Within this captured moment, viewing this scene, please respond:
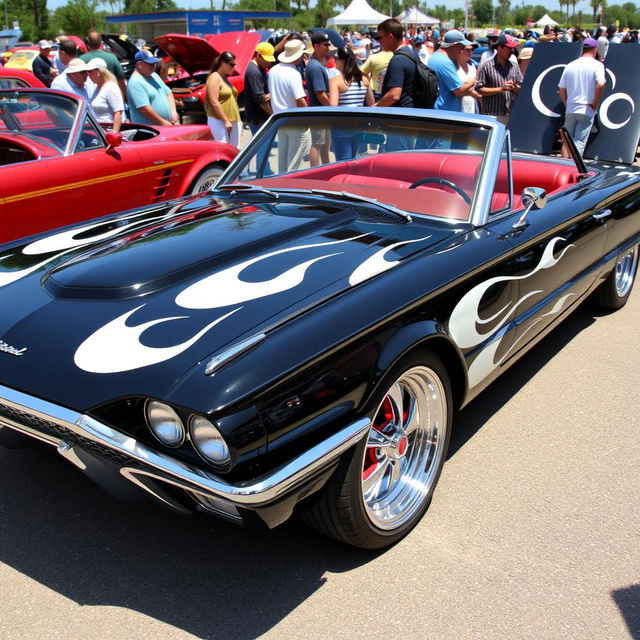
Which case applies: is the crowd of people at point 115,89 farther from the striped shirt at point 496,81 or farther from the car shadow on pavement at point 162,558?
the car shadow on pavement at point 162,558

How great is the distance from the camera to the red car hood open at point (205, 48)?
14.4 m

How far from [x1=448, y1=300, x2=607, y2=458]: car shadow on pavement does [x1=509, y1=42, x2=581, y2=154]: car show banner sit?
3.04 metres

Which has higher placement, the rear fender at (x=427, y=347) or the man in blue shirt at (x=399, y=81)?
the man in blue shirt at (x=399, y=81)

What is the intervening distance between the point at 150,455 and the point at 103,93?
19.7 ft

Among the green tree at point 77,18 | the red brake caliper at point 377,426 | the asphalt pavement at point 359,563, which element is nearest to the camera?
the asphalt pavement at point 359,563

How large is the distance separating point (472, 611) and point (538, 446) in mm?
1189

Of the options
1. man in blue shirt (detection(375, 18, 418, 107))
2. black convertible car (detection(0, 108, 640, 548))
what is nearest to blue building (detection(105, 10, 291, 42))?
man in blue shirt (detection(375, 18, 418, 107))

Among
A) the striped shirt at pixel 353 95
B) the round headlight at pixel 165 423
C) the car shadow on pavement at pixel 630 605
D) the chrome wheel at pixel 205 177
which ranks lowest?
the car shadow on pavement at pixel 630 605

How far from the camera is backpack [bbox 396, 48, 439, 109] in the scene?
672 centimetres

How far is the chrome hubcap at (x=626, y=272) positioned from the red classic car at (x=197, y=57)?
1087cm

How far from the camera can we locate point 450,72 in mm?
7562

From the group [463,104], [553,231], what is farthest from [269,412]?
[463,104]

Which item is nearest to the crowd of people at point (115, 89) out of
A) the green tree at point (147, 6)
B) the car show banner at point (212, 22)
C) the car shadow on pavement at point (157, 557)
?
the car shadow on pavement at point (157, 557)

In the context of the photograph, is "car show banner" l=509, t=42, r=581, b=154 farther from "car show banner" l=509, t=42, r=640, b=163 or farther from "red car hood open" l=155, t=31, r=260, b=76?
"red car hood open" l=155, t=31, r=260, b=76
